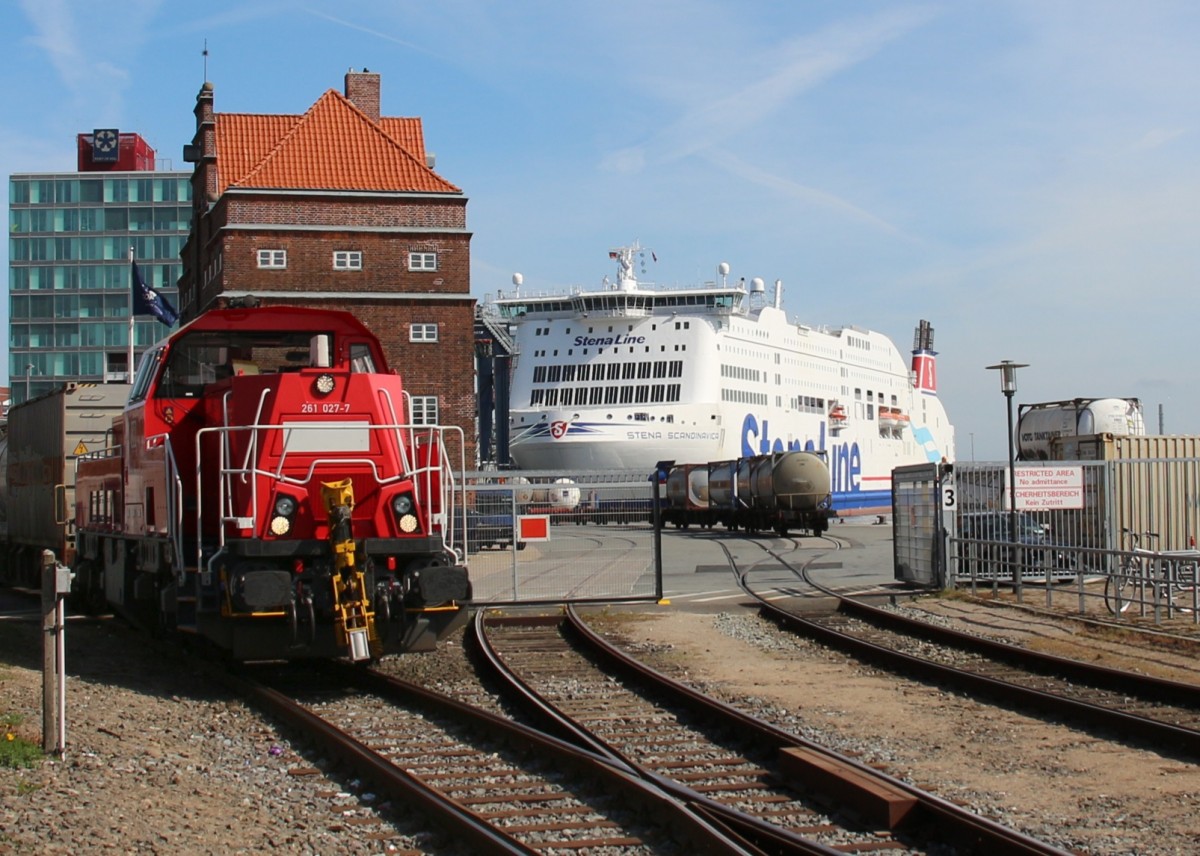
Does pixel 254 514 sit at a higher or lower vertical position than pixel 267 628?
higher

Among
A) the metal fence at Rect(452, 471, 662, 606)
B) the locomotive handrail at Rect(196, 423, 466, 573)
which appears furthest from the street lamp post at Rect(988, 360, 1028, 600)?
the locomotive handrail at Rect(196, 423, 466, 573)

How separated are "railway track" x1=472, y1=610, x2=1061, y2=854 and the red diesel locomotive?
1436mm

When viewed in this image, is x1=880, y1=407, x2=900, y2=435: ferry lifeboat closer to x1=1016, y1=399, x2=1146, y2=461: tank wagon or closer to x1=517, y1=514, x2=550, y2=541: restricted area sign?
x1=1016, y1=399, x2=1146, y2=461: tank wagon

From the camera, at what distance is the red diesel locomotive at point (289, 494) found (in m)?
10.6

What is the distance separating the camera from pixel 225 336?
12508 mm

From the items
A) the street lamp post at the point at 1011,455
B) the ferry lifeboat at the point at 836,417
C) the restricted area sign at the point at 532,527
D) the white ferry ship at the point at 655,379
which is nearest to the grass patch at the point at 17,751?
the restricted area sign at the point at 532,527

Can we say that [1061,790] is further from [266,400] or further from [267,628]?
[266,400]

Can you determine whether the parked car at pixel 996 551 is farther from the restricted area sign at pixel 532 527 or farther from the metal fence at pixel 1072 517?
the restricted area sign at pixel 532 527

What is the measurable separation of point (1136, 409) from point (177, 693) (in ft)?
78.5

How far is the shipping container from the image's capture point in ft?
65.4

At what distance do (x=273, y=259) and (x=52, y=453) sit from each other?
75.1ft

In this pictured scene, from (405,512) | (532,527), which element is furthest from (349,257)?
(405,512)

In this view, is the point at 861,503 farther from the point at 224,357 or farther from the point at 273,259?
the point at 224,357

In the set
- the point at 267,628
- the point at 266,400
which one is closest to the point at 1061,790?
the point at 267,628
